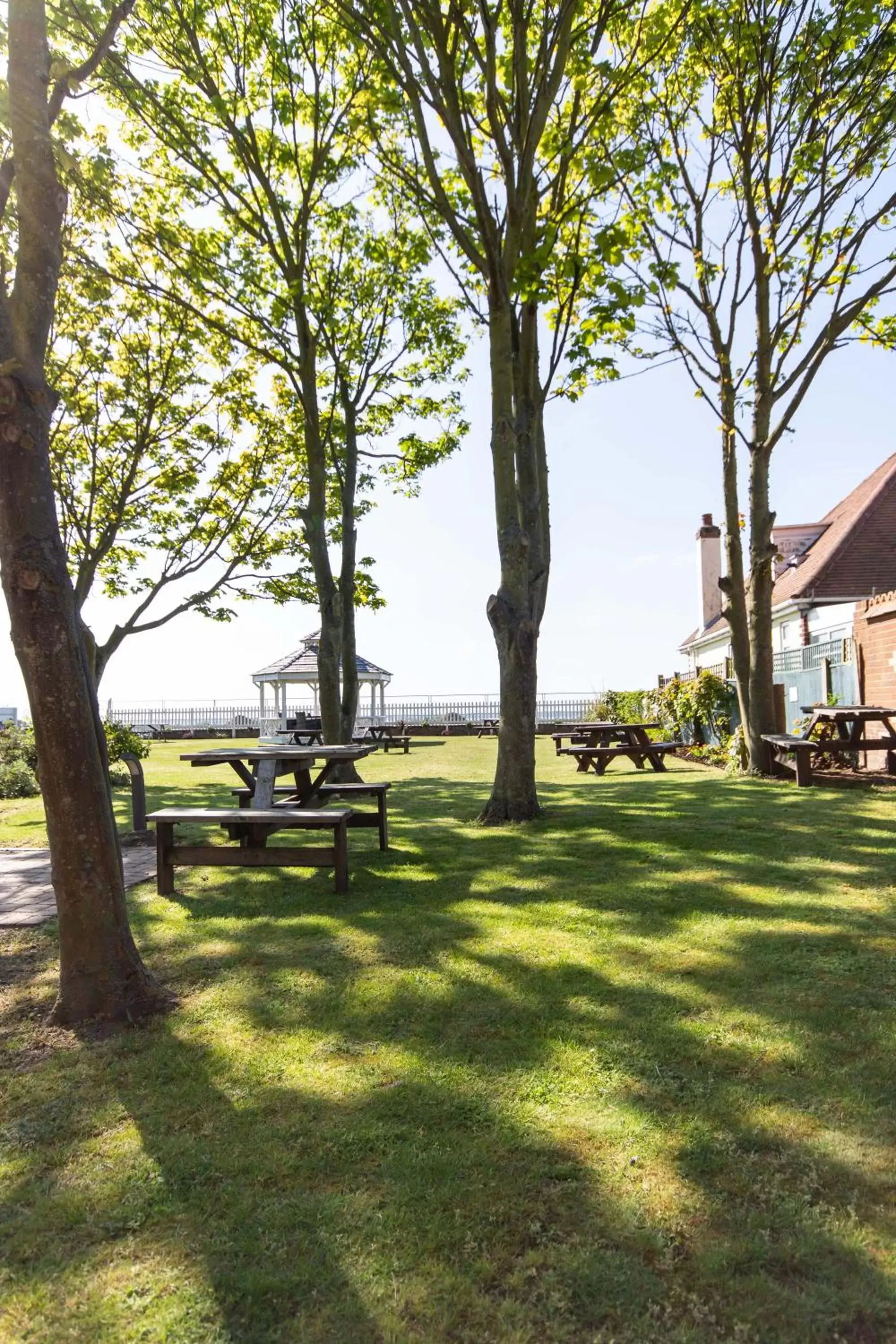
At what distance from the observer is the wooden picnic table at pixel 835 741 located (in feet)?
36.0

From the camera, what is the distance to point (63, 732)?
367 centimetres

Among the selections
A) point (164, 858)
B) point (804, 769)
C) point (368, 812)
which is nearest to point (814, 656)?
point (804, 769)

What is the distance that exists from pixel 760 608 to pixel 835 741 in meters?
2.29

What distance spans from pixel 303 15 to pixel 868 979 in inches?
505

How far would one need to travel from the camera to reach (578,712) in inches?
1447

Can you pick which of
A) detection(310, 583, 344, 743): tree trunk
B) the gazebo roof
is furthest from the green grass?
the gazebo roof

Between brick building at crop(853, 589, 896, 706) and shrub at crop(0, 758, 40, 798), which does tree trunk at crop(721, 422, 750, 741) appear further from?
shrub at crop(0, 758, 40, 798)

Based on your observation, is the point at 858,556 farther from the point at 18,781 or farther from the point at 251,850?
the point at 18,781

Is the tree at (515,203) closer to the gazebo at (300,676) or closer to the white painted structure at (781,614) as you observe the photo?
the white painted structure at (781,614)

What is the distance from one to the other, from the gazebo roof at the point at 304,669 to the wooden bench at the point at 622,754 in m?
17.1

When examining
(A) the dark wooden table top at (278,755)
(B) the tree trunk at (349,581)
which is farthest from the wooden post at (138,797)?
(B) the tree trunk at (349,581)

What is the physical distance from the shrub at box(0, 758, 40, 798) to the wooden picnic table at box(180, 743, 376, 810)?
9.05 metres

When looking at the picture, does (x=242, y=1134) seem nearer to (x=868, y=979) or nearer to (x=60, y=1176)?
(x=60, y=1176)

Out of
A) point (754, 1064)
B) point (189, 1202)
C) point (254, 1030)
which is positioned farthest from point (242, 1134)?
point (754, 1064)
